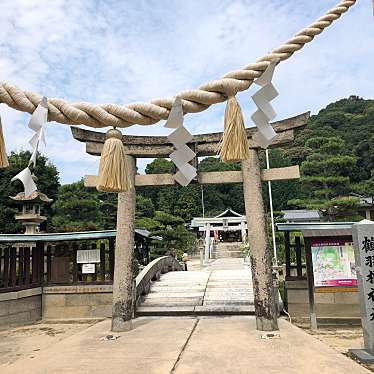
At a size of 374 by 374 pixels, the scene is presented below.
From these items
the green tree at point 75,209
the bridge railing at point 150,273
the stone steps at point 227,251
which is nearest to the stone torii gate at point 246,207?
the bridge railing at point 150,273

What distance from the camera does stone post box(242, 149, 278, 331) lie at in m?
5.93

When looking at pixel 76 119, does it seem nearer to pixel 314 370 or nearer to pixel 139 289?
pixel 314 370

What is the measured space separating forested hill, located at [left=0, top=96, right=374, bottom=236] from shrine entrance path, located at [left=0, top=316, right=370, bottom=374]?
9.50 feet

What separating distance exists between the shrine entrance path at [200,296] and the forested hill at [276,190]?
268 centimetres

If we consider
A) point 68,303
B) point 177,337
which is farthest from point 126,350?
point 68,303

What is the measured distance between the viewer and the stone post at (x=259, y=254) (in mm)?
5930

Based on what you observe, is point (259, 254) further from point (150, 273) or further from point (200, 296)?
point (150, 273)

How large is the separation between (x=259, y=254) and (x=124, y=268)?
2.34m

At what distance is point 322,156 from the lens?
1752 centimetres

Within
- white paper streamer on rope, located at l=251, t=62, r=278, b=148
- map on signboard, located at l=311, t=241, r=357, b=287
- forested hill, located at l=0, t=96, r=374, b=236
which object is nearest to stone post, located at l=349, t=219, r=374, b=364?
map on signboard, located at l=311, t=241, r=357, b=287

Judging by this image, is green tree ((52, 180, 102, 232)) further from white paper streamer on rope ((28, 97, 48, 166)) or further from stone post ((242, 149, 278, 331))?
white paper streamer on rope ((28, 97, 48, 166))

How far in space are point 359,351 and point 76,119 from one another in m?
4.89

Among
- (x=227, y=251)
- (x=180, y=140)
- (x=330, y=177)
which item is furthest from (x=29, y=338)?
(x=227, y=251)

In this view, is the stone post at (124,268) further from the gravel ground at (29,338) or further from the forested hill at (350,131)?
the forested hill at (350,131)
